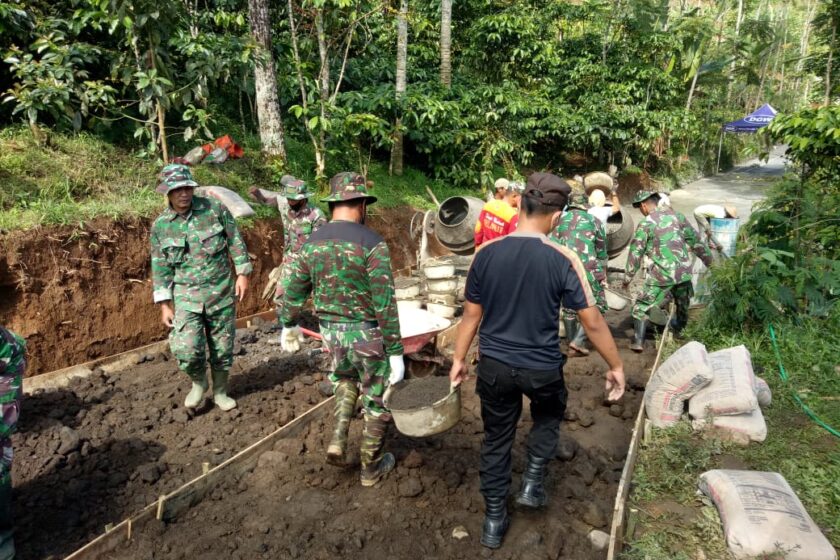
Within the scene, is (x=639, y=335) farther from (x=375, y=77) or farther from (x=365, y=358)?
(x=375, y=77)

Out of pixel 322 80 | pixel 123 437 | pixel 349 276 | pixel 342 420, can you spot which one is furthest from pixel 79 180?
pixel 342 420

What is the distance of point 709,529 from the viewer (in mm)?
3066

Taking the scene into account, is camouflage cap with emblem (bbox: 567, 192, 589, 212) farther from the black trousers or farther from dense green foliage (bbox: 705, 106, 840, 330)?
the black trousers

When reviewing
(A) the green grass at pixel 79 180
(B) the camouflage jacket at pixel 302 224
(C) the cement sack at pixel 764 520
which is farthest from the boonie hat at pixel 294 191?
(C) the cement sack at pixel 764 520

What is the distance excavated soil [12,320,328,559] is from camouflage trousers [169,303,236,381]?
1.32 ft

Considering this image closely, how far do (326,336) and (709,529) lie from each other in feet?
8.10

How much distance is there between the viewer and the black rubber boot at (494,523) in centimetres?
296

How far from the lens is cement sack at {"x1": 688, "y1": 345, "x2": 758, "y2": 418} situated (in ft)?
12.8

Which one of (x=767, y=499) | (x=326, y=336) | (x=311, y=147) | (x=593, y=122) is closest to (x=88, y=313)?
(x=326, y=336)

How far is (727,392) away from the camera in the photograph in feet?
13.0

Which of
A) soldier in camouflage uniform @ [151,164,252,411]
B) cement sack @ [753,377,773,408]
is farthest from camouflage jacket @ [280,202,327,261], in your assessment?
cement sack @ [753,377,773,408]

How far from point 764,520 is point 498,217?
11.3 ft

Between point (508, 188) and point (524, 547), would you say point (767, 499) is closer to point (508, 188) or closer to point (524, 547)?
point (524, 547)

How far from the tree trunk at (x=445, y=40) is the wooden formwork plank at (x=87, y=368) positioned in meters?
8.54
